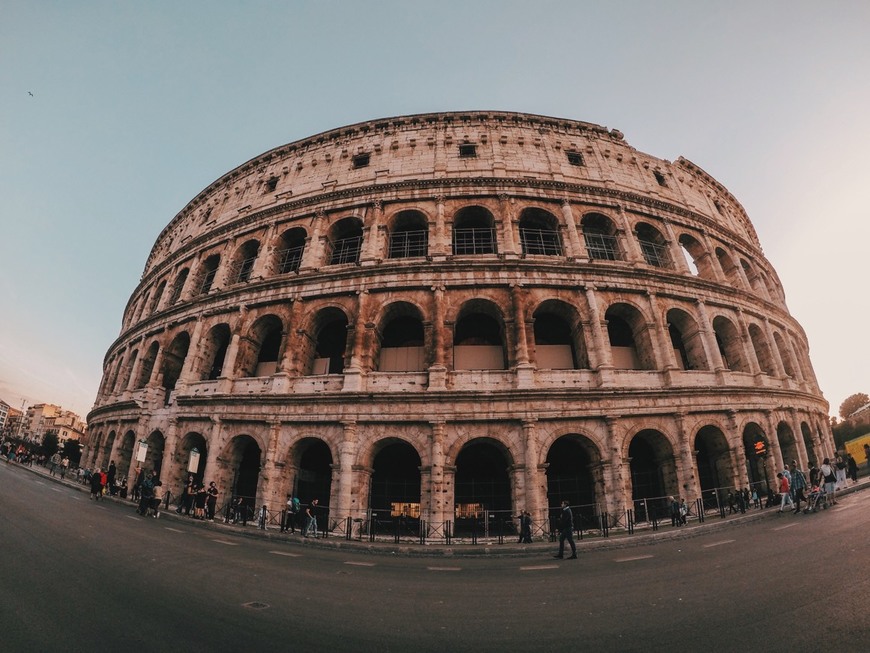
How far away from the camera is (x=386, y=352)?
16.5 metres

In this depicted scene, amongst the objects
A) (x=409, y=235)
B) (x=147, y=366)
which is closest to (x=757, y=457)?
(x=409, y=235)

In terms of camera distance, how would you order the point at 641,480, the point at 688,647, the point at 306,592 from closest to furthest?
the point at 688,647, the point at 306,592, the point at 641,480

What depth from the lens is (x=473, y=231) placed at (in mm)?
A: 17812

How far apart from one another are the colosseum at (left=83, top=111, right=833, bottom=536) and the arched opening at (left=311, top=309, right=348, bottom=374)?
104 mm

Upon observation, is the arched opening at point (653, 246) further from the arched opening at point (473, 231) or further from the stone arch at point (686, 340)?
the arched opening at point (473, 231)

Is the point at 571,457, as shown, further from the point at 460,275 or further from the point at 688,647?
the point at 688,647

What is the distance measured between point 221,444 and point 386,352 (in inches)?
311

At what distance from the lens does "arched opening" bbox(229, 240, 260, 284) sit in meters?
20.5

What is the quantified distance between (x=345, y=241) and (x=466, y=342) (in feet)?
28.0

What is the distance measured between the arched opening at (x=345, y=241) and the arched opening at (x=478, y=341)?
6.53 metres

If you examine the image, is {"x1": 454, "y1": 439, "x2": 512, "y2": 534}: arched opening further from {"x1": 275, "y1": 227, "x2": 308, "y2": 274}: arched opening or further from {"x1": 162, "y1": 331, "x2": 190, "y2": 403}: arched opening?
{"x1": 162, "y1": 331, "x2": 190, "y2": 403}: arched opening

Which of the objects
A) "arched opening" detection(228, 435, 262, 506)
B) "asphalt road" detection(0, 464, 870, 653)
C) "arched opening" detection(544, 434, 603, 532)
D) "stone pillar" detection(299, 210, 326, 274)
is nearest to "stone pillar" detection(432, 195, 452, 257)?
"stone pillar" detection(299, 210, 326, 274)

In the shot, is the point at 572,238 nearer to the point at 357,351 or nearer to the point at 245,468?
the point at 357,351

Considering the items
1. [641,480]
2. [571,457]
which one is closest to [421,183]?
[571,457]
